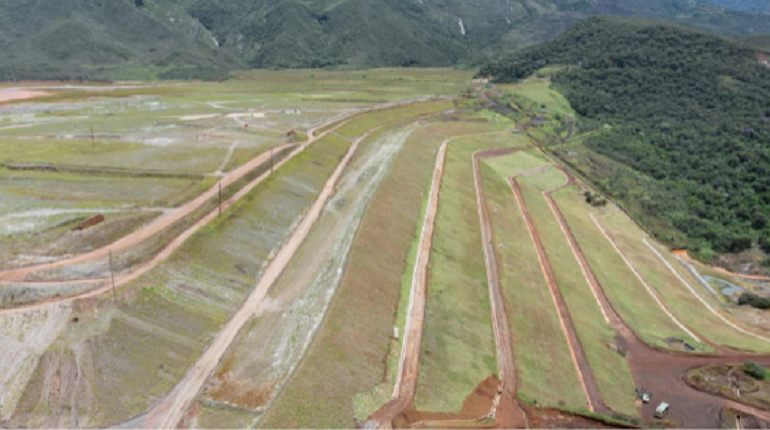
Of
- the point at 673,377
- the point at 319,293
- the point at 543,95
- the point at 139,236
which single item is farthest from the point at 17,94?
the point at 673,377

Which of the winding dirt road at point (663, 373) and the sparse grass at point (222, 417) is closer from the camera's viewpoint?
the sparse grass at point (222, 417)

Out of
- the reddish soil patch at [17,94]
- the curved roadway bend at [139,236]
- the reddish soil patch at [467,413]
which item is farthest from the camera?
the reddish soil patch at [17,94]

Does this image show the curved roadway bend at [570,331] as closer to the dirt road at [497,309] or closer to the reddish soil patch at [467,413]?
the dirt road at [497,309]

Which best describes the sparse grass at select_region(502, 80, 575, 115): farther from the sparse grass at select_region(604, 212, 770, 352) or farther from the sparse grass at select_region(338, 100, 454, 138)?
the sparse grass at select_region(604, 212, 770, 352)

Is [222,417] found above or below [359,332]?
below

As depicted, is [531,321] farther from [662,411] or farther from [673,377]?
[662,411]

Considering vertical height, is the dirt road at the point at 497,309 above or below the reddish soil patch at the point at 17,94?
below

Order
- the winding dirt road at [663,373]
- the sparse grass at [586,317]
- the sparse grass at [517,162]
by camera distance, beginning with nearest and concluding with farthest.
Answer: the winding dirt road at [663,373]
the sparse grass at [586,317]
the sparse grass at [517,162]

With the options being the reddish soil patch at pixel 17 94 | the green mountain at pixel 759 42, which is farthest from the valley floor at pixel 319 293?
the green mountain at pixel 759 42
